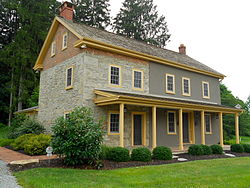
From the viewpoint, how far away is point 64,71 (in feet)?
47.2

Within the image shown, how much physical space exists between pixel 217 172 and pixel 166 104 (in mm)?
5261

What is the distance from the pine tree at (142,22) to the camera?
35719 millimetres

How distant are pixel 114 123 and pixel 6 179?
6.90 meters

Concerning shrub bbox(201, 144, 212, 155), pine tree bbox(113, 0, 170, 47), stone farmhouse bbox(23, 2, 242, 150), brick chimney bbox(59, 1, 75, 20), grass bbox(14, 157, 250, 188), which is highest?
pine tree bbox(113, 0, 170, 47)

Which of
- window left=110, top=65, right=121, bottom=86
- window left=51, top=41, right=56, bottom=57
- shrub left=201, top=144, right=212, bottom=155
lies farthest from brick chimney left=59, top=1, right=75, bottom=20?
shrub left=201, top=144, right=212, bottom=155

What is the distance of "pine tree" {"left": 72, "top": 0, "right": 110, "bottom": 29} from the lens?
3388 centimetres

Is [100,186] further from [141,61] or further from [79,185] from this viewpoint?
[141,61]

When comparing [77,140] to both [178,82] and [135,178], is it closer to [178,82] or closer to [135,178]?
[135,178]

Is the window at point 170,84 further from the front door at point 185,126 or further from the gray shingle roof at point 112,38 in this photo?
the front door at point 185,126

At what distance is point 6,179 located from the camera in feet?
21.1

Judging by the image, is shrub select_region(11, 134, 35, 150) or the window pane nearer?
the window pane

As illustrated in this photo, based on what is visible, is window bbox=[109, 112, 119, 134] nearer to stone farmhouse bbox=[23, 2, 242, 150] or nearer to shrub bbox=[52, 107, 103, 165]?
stone farmhouse bbox=[23, 2, 242, 150]

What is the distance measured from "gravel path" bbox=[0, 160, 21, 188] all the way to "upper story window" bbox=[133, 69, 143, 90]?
27.7 feet

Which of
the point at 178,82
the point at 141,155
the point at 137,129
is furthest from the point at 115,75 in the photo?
the point at 178,82
